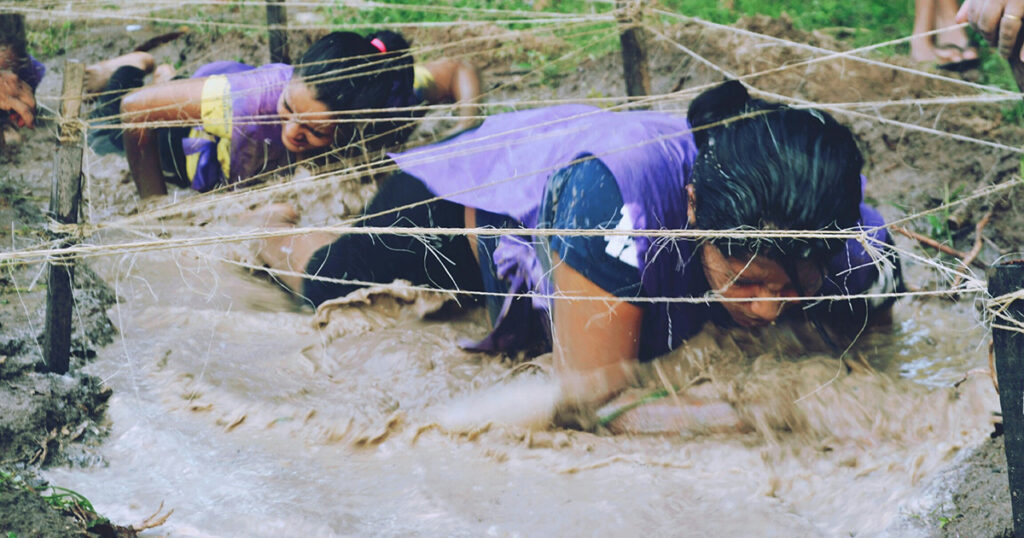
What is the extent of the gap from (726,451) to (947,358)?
3.73 ft

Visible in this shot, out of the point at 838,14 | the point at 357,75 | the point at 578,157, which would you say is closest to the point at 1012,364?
the point at 578,157

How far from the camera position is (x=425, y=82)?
407cm

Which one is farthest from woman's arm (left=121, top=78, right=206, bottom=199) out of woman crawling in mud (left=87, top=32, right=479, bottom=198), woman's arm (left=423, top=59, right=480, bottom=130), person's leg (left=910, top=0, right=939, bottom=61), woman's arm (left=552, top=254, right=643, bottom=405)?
person's leg (left=910, top=0, right=939, bottom=61)

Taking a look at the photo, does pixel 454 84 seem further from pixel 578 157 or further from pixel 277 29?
pixel 578 157

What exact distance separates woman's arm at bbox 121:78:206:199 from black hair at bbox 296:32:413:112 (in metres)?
0.52

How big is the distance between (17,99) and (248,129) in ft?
2.98

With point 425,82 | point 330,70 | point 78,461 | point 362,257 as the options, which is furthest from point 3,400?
point 425,82

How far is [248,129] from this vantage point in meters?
3.78

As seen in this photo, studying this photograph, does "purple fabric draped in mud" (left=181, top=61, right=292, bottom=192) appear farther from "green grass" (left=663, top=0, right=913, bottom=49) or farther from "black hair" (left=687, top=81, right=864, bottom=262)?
"green grass" (left=663, top=0, right=913, bottom=49)

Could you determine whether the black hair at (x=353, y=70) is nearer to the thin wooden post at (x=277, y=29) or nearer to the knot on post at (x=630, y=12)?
the knot on post at (x=630, y=12)

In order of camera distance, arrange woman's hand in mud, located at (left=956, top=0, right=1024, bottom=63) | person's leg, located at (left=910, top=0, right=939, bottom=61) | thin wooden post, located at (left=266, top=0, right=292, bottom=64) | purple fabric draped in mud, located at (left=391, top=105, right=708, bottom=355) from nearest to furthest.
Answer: woman's hand in mud, located at (left=956, top=0, right=1024, bottom=63), purple fabric draped in mud, located at (left=391, top=105, right=708, bottom=355), person's leg, located at (left=910, top=0, right=939, bottom=61), thin wooden post, located at (left=266, top=0, right=292, bottom=64)

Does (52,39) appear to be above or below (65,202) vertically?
above

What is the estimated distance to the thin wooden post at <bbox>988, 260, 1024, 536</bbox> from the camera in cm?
146

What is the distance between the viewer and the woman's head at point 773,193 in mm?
2086
